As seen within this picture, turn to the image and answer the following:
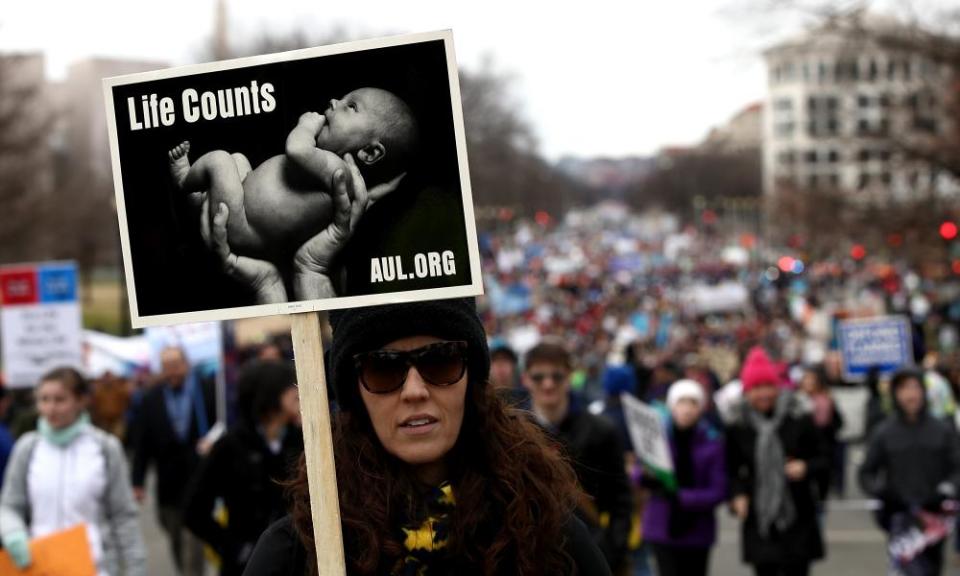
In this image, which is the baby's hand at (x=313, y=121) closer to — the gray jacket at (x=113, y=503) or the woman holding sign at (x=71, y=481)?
the woman holding sign at (x=71, y=481)

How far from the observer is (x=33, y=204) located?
1516 inches

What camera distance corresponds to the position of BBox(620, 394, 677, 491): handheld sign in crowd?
8852 mm

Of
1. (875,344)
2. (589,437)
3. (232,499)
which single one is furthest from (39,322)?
(875,344)

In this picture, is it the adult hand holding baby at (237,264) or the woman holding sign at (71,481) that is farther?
the woman holding sign at (71,481)

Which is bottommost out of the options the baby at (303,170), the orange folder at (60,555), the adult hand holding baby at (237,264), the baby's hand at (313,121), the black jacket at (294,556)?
the orange folder at (60,555)

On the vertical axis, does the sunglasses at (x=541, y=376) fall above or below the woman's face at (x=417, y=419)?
below

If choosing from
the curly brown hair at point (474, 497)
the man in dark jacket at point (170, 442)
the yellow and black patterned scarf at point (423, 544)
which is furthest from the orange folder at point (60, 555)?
the man in dark jacket at point (170, 442)

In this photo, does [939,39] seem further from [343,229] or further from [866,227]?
[343,229]

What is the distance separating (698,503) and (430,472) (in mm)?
6012

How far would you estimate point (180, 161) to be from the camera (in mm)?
2957

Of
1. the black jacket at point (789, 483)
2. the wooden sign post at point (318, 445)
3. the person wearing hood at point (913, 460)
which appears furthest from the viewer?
the person wearing hood at point (913, 460)

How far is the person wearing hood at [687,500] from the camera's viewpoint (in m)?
8.81

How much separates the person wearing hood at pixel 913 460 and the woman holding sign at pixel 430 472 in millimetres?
6967

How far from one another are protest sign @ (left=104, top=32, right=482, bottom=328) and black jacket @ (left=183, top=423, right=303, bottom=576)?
162 inches
